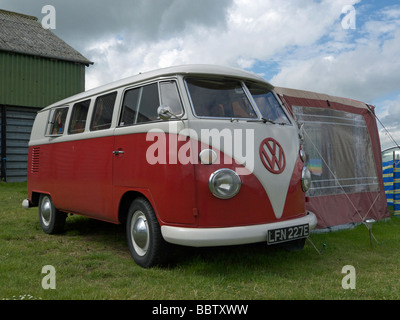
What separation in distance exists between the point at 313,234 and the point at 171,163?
3530 millimetres

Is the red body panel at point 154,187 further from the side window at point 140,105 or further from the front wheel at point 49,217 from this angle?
the front wheel at point 49,217

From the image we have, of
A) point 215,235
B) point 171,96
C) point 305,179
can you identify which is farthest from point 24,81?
point 215,235

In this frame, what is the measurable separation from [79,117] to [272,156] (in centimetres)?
313

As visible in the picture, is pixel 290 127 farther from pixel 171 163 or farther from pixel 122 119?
pixel 122 119

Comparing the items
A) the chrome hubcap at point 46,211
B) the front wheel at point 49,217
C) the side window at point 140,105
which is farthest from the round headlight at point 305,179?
the chrome hubcap at point 46,211

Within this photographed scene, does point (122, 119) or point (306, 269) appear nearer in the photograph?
point (306, 269)

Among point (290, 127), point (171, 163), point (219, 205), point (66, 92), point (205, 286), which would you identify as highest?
point (66, 92)

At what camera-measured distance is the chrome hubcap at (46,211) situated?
6.77 m

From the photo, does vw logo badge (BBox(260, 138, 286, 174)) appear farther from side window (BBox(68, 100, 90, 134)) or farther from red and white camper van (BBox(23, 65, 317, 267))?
side window (BBox(68, 100, 90, 134))

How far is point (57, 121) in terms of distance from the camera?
257 inches

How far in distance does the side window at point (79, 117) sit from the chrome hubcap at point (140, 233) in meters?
1.85

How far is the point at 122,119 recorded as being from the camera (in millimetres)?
4836

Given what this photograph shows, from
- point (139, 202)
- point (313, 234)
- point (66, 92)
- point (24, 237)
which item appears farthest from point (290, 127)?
point (66, 92)

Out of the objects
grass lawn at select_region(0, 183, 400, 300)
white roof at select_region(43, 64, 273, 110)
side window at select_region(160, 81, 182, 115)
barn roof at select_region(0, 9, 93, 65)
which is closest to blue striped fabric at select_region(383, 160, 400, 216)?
grass lawn at select_region(0, 183, 400, 300)
